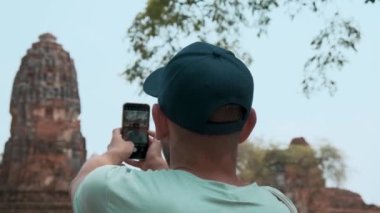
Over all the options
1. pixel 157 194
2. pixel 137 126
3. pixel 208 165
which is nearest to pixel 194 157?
pixel 208 165

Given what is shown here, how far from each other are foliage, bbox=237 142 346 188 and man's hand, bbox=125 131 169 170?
2706 cm

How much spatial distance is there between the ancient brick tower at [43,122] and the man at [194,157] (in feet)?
88.3

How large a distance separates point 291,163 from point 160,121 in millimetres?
28251

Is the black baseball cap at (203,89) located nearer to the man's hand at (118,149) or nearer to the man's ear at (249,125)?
the man's ear at (249,125)

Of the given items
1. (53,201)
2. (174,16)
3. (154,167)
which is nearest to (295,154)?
(53,201)

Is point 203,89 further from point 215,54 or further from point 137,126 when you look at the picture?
point 137,126

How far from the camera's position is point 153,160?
5.67 ft

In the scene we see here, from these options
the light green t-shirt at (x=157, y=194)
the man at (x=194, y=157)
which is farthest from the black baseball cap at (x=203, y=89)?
the light green t-shirt at (x=157, y=194)

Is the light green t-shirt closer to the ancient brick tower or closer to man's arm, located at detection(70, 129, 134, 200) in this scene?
man's arm, located at detection(70, 129, 134, 200)

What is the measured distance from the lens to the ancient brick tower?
1113 inches

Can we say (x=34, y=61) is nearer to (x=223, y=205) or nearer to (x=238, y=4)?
(x=238, y=4)

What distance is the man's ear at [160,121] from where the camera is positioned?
161cm

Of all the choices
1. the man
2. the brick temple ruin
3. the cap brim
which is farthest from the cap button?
the brick temple ruin

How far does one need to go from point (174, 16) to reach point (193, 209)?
598cm
